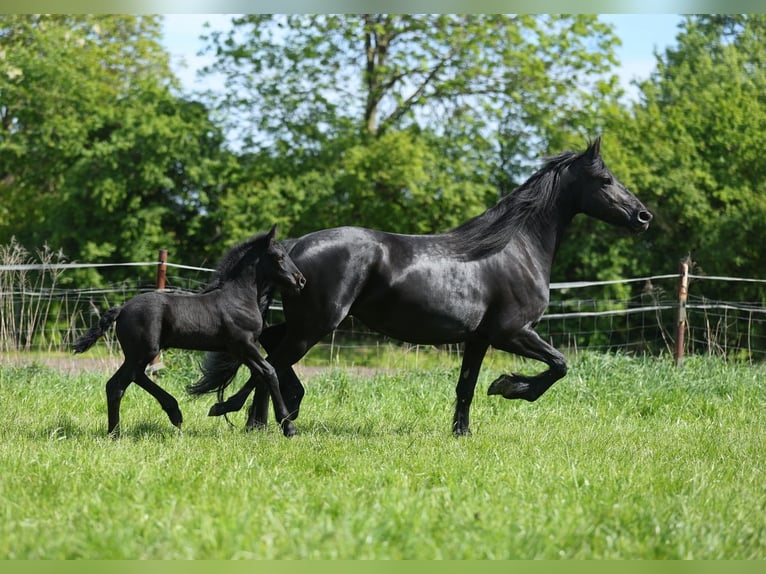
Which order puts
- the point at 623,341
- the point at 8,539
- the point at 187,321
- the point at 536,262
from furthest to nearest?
the point at 623,341, the point at 536,262, the point at 187,321, the point at 8,539

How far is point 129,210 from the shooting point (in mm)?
20656

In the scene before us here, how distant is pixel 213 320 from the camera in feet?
21.3

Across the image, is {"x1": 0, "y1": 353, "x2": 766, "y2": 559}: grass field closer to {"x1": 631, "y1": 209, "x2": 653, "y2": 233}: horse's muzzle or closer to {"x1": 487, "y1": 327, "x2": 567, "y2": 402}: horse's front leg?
{"x1": 487, "y1": 327, "x2": 567, "y2": 402}: horse's front leg

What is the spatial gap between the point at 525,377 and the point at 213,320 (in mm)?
2443

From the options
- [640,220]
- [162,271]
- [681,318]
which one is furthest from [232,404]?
[681,318]

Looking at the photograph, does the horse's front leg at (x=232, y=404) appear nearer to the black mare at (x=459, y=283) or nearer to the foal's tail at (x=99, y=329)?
the black mare at (x=459, y=283)

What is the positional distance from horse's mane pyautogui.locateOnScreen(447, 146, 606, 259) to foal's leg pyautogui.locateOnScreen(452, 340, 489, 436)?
0.79 meters

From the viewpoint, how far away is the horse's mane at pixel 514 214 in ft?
23.3

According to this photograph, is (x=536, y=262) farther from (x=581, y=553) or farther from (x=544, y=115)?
(x=544, y=115)

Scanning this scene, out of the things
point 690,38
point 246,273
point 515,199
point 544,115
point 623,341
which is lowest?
point 623,341

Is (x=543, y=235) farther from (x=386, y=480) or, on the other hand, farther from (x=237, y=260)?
(x=386, y=480)

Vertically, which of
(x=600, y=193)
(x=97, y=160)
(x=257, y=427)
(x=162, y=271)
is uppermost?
(x=97, y=160)

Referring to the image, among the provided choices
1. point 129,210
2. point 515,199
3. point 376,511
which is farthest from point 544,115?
point 376,511

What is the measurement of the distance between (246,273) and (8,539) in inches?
126
